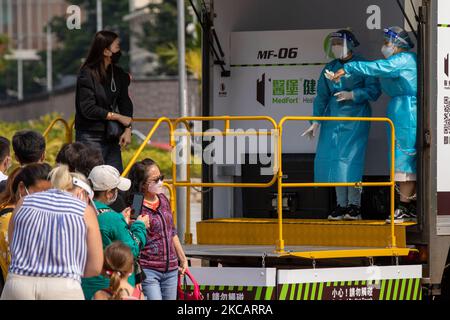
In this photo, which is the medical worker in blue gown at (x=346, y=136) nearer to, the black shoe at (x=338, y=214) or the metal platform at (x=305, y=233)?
the black shoe at (x=338, y=214)

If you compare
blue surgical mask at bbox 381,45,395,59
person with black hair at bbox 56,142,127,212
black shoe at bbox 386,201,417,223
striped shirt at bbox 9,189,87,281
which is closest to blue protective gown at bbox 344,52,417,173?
blue surgical mask at bbox 381,45,395,59

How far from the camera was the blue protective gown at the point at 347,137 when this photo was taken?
1113 cm

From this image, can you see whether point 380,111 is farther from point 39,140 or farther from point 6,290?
point 6,290

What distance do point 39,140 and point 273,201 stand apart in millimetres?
2838

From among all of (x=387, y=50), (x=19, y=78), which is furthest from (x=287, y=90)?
(x=19, y=78)

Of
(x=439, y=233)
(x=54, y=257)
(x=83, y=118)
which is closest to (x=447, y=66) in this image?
(x=439, y=233)

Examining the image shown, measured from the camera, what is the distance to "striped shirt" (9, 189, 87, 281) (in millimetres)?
7352

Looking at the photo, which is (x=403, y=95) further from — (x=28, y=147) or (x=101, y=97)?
(x=28, y=147)

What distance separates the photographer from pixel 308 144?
12.0 metres

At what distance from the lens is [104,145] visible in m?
11.2

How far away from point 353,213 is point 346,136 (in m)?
0.70

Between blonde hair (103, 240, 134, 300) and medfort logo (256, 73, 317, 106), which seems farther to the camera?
medfort logo (256, 73, 317, 106)

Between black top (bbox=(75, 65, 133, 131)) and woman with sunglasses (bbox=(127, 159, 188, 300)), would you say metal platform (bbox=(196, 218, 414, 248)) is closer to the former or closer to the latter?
black top (bbox=(75, 65, 133, 131))
